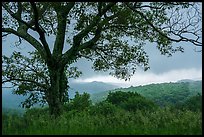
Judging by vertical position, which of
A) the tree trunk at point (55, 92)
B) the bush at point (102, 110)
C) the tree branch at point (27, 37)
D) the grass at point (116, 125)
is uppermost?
the tree branch at point (27, 37)

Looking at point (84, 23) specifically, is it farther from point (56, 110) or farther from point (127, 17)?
point (56, 110)

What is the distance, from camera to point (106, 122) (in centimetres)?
1123

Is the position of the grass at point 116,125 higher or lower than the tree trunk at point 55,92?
lower

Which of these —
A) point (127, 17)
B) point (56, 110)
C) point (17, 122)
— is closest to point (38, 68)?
point (56, 110)

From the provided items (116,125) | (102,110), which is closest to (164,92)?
(102,110)

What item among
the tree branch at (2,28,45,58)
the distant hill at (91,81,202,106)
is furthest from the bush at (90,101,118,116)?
the distant hill at (91,81,202,106)

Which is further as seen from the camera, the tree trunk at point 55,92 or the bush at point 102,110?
the tree trunk at point 55,92

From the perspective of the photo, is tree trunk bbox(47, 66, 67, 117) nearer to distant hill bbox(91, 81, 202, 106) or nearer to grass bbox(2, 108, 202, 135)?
grass bbox(2, 108, 202, 135)

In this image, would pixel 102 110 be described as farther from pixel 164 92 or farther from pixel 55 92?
pixel 164 92

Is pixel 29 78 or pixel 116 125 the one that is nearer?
pixel 116 125

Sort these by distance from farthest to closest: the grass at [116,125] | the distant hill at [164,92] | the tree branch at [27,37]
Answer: the distant hill at [164,92], the tree branch at [27,37], the grass at [116,125]

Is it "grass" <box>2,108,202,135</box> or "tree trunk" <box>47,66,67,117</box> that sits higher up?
"tree trunk" <box>47,66,67,117</box>

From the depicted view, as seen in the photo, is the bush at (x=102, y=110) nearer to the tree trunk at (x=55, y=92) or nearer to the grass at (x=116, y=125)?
the grass at (x=116, y=125)

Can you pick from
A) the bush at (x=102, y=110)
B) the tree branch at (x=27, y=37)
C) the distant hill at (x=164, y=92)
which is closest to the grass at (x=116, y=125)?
the bush at (x=102, y=110)
